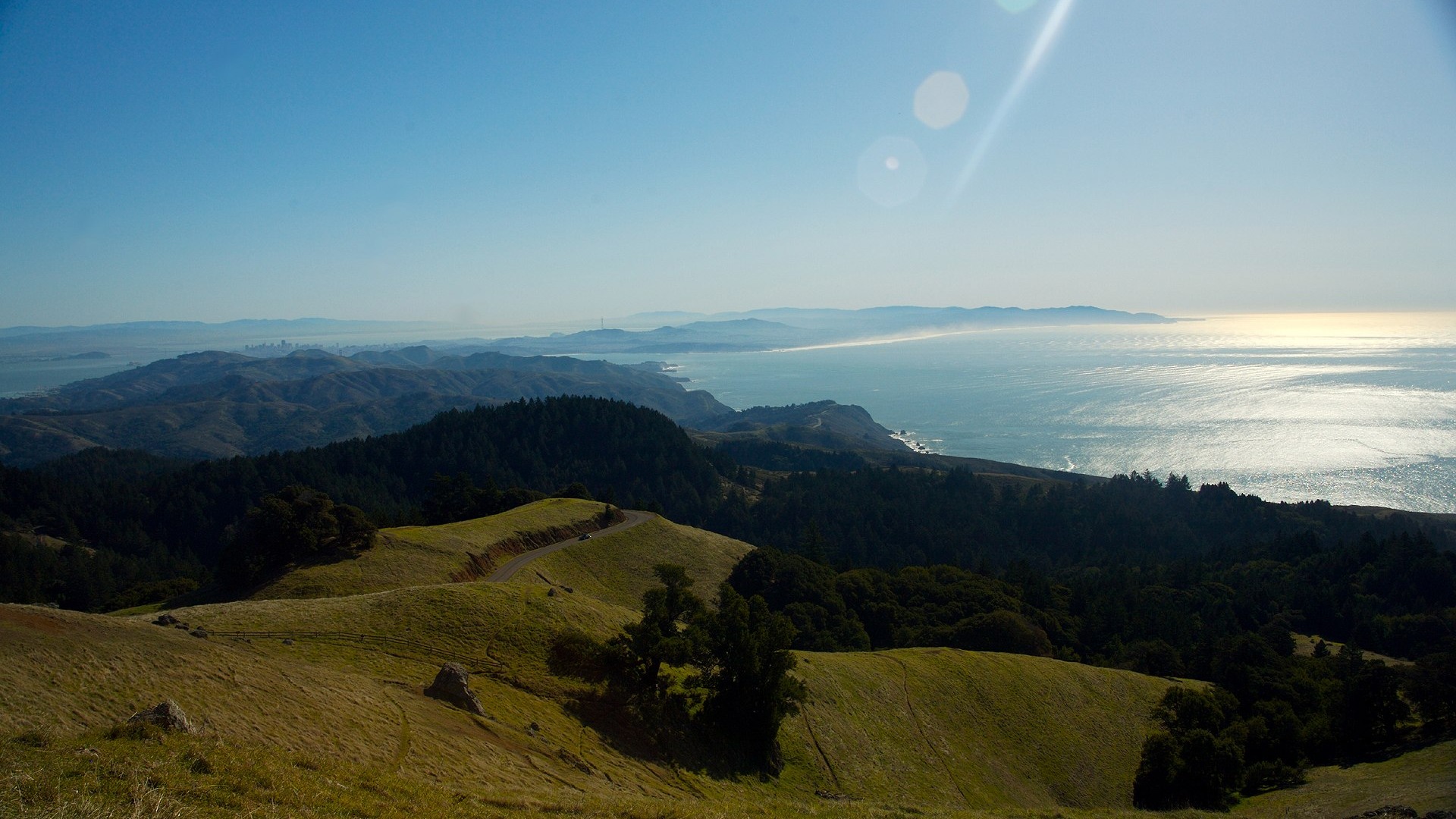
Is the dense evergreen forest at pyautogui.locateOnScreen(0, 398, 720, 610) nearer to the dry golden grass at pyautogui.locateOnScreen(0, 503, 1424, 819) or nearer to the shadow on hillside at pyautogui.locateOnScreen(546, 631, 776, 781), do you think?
the dry golden grass at pyautogui.locateOnScreen(0, 503, 1424, 819)

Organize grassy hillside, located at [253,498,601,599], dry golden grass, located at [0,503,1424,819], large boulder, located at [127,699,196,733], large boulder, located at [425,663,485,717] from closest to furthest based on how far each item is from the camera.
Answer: dry golden grass, located at [0,503,1424,819], large boulder, located at [127,699,196,733], large boulder, located at [425,663,485,717], grassy hillside, located at [253,498,601,599]

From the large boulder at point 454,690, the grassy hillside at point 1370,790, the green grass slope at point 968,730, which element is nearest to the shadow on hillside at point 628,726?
the green grass slope at point 968,730

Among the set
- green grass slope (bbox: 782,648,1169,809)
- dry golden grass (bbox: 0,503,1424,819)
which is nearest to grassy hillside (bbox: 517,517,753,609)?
dry golden grass (bbox: 0,503,1424,819)

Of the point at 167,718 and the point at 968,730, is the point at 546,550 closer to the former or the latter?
the point at 968,730

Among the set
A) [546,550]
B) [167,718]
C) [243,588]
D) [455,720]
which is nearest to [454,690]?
[455,720]

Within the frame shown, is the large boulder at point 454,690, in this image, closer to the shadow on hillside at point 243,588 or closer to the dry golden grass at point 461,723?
the dry golden grass at point 461,723

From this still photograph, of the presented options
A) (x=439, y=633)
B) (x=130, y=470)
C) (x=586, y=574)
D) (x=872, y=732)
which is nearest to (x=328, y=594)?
(x=439, y=633)
